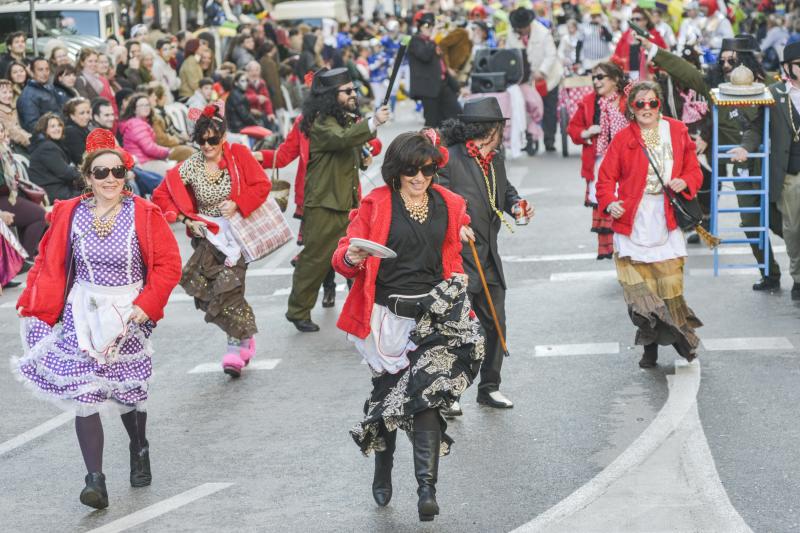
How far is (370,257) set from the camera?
21.6 ft

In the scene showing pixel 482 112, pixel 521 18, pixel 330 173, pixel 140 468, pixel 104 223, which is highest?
pixel 482 112

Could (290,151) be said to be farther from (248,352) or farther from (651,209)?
(651,209)

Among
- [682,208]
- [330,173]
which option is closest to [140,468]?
[682,208]

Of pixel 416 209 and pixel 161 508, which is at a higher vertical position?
pixel 416 209

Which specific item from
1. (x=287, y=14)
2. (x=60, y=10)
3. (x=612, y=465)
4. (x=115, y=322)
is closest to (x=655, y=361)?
(x=612, y=465)

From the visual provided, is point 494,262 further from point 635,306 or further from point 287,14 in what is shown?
point 287,14

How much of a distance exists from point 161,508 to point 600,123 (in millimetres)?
6785

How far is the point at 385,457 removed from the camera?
6.79 meters

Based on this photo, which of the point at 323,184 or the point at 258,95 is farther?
the point at 258,95

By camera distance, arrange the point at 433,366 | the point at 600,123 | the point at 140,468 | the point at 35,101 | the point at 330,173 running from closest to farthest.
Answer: the point at 433,366
the point at 140,468
the point at 330,173
the point at 600,123
the point at 35,101

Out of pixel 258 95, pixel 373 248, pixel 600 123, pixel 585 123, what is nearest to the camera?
pixel 373 248

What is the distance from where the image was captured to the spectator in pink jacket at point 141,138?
17625mm

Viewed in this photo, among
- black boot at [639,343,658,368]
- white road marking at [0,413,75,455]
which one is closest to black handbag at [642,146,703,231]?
black boot at [639,343,658,368]

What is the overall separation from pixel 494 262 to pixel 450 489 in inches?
71.2
